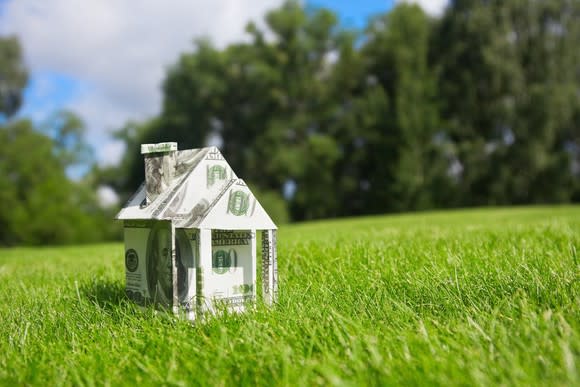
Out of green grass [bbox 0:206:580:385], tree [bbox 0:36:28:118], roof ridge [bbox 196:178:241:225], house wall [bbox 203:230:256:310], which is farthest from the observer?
tree [bbox 0:36:28:118]

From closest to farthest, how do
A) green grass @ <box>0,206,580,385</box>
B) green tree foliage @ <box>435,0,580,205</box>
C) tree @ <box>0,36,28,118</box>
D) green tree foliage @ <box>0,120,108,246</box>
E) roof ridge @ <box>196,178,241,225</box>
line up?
green grass @ <box>0,206,580,385</box>, roof ridge @ <box>196,178,241,225</box>, green tree foliage @ <box>0,120,108,246</box>, green tree foliage @ <box>435,0,580,205</box>, tree @ <box>0,36,28,118</box>

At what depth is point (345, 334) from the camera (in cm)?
206

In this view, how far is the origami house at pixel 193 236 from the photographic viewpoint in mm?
2471

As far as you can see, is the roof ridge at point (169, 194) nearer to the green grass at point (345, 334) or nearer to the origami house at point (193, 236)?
the origami house at point (193, 236)

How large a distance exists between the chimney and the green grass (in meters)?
0.64

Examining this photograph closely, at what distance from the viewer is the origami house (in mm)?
2471

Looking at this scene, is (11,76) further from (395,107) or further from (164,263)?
(164,263)

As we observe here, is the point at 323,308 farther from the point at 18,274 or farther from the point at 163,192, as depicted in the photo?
the point at 18,274

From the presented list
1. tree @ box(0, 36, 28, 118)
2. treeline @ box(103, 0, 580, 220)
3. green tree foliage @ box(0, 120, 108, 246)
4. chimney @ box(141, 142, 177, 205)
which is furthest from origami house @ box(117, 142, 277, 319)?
tree @ box(0, 36, 28, 118)

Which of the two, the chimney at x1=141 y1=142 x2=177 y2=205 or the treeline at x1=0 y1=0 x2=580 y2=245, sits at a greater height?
the treeline at x1=0 y1=0 x2=580 y2=245

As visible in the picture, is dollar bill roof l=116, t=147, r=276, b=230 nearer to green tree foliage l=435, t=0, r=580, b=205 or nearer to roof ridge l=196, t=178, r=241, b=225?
roof ridge l=196, t=178, r=241, b=225

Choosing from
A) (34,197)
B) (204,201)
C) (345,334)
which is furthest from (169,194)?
(34,197)

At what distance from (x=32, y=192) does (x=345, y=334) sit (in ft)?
85.4

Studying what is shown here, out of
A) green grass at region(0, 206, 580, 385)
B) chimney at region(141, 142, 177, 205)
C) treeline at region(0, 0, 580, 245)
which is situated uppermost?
treeline at region(0, 0, 580, 245)
